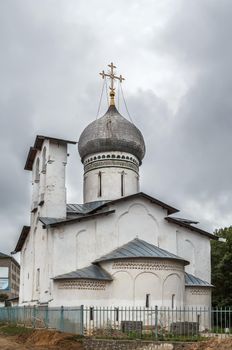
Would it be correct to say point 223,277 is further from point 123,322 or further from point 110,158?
point 123,322

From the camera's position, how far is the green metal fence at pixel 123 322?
1630 cm

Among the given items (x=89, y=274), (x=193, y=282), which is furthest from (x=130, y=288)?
(x=193, y=282)

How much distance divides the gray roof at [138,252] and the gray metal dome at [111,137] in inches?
239

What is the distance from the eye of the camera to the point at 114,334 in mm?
16656

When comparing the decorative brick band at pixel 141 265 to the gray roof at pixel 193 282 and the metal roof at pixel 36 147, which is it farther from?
the metal roof at pixel 36 147

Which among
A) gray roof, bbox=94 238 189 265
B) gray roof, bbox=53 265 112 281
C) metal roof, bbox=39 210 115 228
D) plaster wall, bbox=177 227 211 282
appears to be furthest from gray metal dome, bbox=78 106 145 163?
gray roof, bbox=53 265 112 281

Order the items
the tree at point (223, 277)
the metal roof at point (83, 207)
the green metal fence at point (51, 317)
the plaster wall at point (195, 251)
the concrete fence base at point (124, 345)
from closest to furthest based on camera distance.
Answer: the concrete fence base at point (124, 345), the green metal fence at point (51, 317), the plaster wall at point (195, 251), the metal roof at point (83, 207), the tree at point (223, 277)

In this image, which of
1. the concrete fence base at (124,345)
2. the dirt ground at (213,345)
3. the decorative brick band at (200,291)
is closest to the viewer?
the dirt ground at (213,345)

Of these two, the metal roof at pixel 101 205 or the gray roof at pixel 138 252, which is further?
the metal roof at pixel 101 205

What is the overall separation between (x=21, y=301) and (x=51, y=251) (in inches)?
275

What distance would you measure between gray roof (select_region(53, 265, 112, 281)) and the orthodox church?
0.14ft

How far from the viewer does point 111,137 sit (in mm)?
26938

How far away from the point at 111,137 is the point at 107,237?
6215 mm

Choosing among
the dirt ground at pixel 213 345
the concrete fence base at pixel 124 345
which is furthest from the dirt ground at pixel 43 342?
the dirt ground at pixel 213 345
